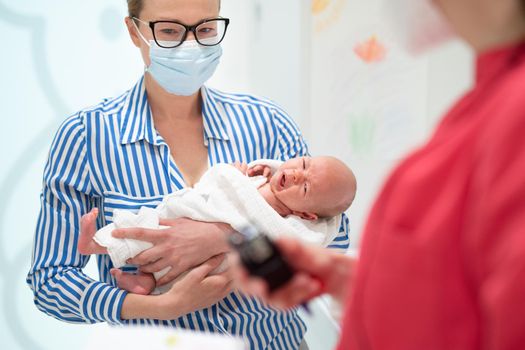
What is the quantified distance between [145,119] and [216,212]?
1.16 ft

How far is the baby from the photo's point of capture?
1.64m

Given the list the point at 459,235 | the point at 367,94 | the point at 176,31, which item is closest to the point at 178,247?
the point at 176,31

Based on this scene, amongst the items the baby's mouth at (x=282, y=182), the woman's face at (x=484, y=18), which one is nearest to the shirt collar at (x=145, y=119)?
the baby's mouth at (x=282, y=182)

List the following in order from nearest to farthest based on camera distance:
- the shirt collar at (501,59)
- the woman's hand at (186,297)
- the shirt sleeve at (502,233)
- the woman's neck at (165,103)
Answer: the shirt sleeve at (502,233), the shirt collar at (501,59), the woman's hand at (186,297), the woman's neck at (165,103)

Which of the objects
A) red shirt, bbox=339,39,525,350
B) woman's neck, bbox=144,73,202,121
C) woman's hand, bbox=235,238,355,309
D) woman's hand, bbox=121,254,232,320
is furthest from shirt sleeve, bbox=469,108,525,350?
woman's neck, bbox=144,73,202,121

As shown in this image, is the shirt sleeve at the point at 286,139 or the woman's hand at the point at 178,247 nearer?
the woman's hand at the point at 178,247

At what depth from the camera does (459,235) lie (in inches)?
24.3

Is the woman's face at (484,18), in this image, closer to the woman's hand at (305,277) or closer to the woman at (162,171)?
the woman's hand at (305,277)

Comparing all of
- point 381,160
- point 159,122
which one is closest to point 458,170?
point 159,122

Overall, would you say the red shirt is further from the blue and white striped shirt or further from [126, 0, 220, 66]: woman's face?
[126, 0, 220, 66]: woman's face

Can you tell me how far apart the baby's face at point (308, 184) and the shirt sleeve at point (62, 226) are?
0.53 metres

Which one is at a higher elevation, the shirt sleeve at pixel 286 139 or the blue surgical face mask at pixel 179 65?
the blue surgical face mask at pixel 179 65

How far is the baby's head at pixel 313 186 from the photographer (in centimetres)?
164

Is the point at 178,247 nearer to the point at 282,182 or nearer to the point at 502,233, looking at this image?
the point at 282,182
